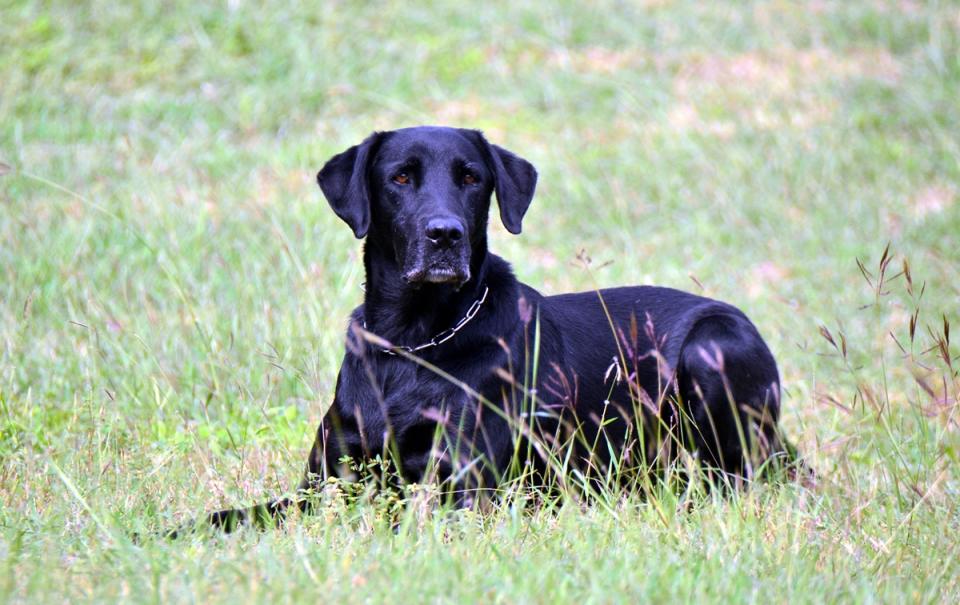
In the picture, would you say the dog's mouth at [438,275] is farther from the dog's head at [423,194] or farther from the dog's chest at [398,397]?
the dog's chest at [398,397]

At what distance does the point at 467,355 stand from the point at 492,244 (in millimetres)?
4542

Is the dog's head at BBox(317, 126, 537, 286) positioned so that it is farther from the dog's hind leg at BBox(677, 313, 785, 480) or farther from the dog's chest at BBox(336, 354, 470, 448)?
the dog's hind leg at BBox(677, 313, 785, 480)

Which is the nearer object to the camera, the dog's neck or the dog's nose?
the dog's nose

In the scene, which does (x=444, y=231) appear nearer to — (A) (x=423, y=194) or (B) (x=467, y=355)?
(A) (x=423, y=194)

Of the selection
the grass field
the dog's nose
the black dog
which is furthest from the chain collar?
the grass field

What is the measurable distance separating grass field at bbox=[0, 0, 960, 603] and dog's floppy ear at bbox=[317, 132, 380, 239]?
694 millimetres

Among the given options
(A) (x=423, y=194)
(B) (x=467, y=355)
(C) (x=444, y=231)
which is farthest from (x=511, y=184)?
(B) (x=467, y=355)

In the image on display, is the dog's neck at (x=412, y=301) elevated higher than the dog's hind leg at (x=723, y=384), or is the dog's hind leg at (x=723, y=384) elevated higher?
the dog's neck at (x=412, y=301)

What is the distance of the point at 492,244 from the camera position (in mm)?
8461

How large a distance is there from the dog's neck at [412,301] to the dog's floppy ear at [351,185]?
0.16m

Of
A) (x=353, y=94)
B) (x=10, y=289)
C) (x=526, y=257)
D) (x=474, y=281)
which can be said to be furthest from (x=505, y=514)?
(x=353, y=94)

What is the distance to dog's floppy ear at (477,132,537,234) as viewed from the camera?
4.31m

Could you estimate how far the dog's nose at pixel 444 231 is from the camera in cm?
383

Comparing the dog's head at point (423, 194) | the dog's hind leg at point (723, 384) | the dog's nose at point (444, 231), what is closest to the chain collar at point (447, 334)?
the dog's head at point (423, 194)
